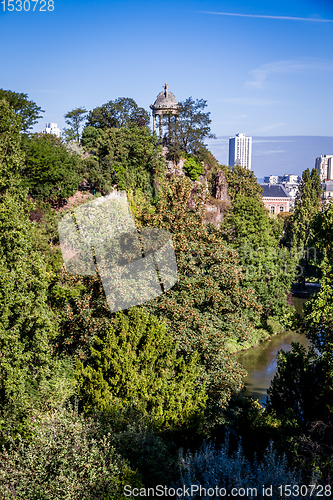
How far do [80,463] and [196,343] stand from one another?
5.56m

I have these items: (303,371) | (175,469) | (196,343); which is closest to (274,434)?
(303,371)

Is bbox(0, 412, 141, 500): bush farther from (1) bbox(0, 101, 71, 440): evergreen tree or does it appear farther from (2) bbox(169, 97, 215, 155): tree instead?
(2) bbox(169, 97, 215, 155): tree

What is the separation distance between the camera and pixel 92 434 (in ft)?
23.1

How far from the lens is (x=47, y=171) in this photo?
24.7 meters

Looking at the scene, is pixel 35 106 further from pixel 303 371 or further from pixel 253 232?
pixel 303 371

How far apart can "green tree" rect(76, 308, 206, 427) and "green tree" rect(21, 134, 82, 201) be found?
1680 centimetres

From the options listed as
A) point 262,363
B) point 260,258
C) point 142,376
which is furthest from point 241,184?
point 142,376

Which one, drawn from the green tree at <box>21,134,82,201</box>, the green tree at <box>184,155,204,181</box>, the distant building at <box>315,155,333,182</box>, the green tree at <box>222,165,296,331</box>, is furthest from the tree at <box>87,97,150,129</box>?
the distant building at <box>315,155,333,182</box>

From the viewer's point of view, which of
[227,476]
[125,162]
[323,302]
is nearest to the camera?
[227,476]

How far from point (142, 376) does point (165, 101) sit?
3266cm

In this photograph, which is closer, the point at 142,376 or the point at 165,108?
the point at 142,376

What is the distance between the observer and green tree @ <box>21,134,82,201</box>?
79.2ft

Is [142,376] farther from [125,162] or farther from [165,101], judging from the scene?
[165,101]

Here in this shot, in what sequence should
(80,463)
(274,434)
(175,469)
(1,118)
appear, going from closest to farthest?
(80,463) → (175,469) → (274,434) → (1,118)
